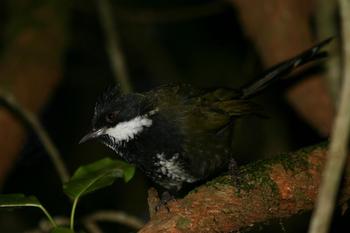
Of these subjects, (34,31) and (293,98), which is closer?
(293,98)

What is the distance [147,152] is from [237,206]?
0.95 metres

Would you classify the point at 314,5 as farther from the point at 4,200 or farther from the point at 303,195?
the point at 4,200

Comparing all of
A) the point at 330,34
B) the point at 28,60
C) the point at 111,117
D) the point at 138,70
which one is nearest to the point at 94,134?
the point at 111,117

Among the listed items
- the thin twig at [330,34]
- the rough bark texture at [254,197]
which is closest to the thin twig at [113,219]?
the rough bark texture at [254,197]

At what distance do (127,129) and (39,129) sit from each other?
1.19m

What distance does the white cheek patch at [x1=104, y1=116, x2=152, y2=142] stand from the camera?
4207mm

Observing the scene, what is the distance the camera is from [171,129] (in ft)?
13.8

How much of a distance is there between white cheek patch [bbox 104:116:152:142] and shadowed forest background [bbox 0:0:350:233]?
102cm

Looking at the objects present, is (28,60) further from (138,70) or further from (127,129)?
(138,70)

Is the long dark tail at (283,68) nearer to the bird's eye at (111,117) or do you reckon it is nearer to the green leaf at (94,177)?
the bird's eye at (111,117)

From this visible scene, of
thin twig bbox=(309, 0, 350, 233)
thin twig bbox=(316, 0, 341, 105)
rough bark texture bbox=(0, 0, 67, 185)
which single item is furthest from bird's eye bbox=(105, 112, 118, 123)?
thin twig bbox=(309, 0, 350, 233)

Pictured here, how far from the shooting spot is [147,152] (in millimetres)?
4109

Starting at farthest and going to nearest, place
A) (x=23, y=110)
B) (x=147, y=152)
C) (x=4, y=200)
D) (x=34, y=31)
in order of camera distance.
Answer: (x=34, y=31), (x=23, y=110), (x=147, y=152), (x=4, y=200)

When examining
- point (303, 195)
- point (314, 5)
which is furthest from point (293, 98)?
point (303, 195)
